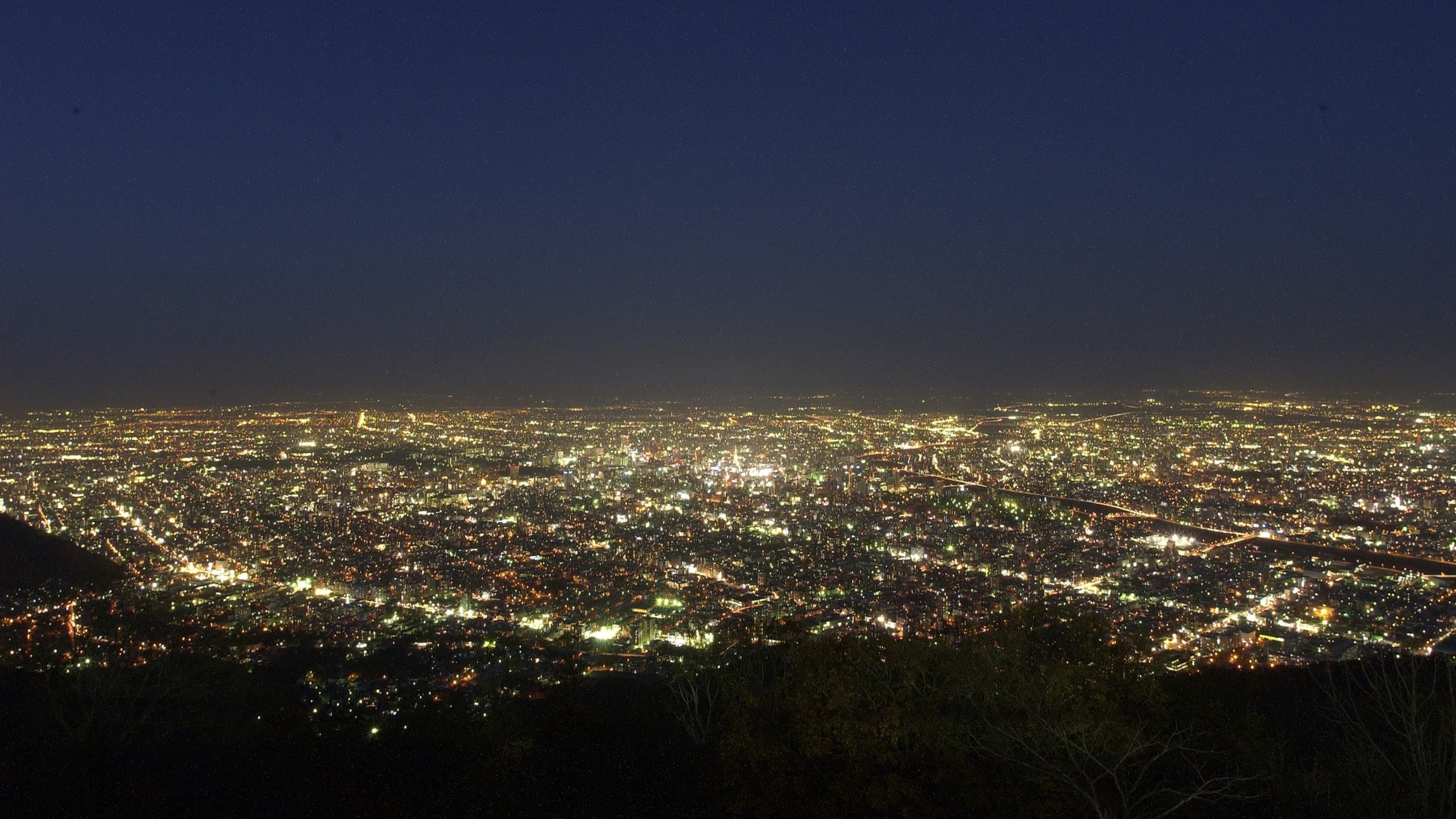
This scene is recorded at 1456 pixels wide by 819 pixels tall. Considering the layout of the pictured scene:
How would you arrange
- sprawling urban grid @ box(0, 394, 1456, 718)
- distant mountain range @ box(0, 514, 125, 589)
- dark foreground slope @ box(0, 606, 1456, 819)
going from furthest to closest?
distant mountain range @ box(0, 514, 125, 589)
sprawling urban grid @ box(0, 394, 1456, 718)
dark foreground slope @ box(0, 606, 1456, 819)

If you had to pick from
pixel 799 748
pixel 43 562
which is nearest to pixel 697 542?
pixel 43 562

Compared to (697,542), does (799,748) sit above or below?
above

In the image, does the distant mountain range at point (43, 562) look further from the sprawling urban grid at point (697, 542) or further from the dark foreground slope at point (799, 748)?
the dark foreground slope at point (799, 748)

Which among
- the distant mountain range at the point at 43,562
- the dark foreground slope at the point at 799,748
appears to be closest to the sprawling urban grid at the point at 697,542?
the distant mountain range at the point at 43,562

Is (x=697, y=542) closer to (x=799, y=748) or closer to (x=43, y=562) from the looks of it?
(x=43, y=562)

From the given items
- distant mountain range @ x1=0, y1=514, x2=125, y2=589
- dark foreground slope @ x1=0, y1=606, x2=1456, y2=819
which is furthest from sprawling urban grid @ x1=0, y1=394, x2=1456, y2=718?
dark foreground slope @ x1=0, y1=606, x2=1456, y2=819

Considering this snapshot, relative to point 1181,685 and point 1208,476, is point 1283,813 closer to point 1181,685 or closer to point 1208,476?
point 1181,685

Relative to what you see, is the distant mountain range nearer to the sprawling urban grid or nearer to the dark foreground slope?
the sprawling urban grid
